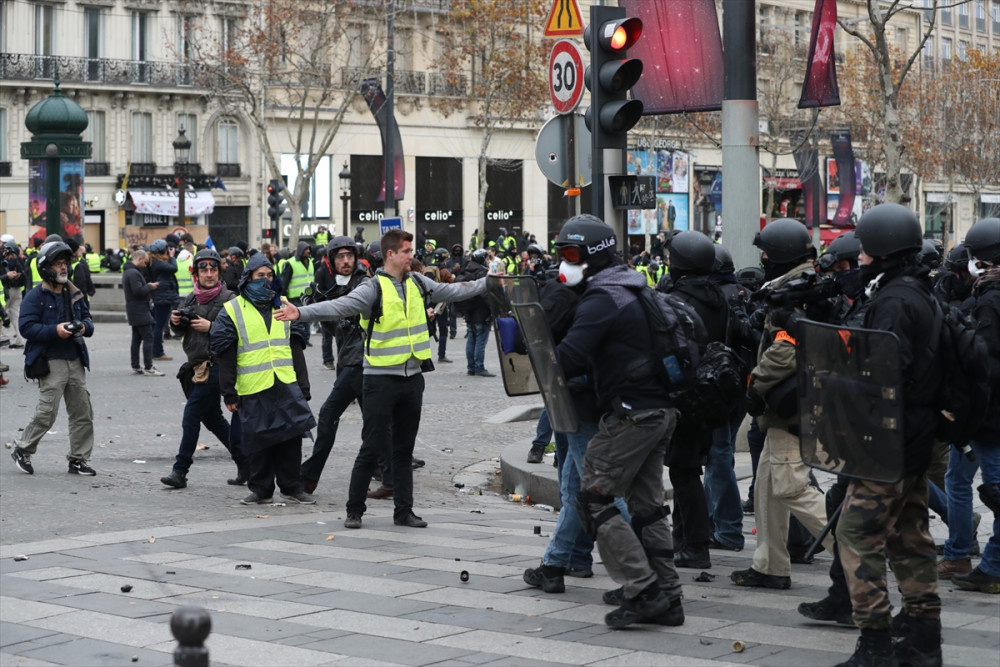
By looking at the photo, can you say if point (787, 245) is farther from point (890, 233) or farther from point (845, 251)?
point (890, 233)

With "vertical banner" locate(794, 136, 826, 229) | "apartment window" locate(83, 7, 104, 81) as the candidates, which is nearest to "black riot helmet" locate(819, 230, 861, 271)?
"vertical banner" locate(794, 136, 826, 229)

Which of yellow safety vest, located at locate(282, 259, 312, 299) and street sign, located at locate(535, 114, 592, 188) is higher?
street sign, located at locate(535, 114, 592, 188)

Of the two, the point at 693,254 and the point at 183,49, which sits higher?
the point at 183,49

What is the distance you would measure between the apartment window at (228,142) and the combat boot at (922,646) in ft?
154

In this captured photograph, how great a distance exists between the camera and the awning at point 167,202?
158 feet

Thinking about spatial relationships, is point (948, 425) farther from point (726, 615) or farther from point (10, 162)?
point (10, 162)

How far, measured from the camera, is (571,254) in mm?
6746

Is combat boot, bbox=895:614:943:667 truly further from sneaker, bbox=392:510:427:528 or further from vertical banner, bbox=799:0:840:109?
vertical banner, bbox=799:0:840:109

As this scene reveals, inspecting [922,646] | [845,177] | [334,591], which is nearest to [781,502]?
[922,646]

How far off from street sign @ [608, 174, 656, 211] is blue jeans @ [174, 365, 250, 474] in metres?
3.26

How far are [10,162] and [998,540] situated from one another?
44.0 metres

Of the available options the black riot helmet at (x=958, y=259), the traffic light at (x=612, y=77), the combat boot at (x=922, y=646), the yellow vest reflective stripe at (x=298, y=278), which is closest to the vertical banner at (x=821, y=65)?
the traffic light at (x=612, y=77)

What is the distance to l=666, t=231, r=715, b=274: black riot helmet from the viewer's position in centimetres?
777

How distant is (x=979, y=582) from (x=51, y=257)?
23.7 feet
